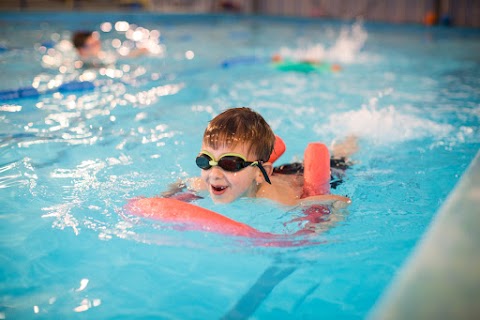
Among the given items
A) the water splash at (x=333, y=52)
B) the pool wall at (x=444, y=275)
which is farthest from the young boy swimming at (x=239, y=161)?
the water splash at (x=333, y=52)

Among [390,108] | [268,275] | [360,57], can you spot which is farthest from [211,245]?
[360,57]

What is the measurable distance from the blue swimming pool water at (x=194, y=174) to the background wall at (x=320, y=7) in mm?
6482

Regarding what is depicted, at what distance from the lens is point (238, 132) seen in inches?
114

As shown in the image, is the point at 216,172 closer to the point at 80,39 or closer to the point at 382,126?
the point at 382,126

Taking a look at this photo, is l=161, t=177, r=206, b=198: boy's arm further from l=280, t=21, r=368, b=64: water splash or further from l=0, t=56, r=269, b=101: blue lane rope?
l=280, t=21, r=368, b=64: water splash

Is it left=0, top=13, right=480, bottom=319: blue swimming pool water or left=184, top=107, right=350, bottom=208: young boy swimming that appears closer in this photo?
left=0, top=13, right=480, bottom=319: blue swimming pool water

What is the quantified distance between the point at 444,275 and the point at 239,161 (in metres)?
1.57

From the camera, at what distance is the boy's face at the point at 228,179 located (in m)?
2.86

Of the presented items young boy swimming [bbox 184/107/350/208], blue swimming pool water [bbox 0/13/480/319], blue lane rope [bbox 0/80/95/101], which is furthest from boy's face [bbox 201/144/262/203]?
blue lane rope [bbox 0/80/95/101]

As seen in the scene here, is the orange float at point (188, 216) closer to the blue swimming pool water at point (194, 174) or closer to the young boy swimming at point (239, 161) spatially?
the blue swimming pool water at point (194, 174)

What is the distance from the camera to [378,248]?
106 inches

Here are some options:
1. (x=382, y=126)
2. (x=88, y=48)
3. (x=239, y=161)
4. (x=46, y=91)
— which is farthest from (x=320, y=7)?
(x=239, y=161)

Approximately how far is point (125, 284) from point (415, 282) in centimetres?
145

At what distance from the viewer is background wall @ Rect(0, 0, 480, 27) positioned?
14781mm
